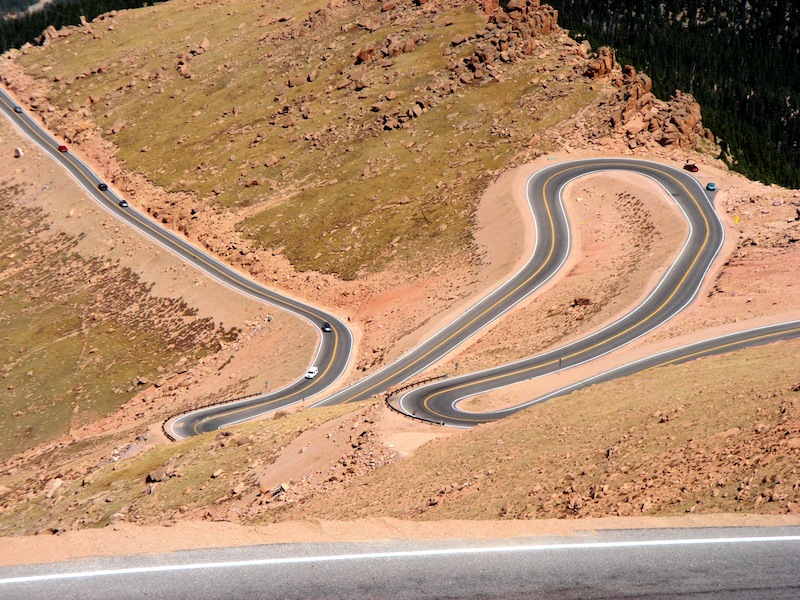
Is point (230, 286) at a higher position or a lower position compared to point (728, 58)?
lower

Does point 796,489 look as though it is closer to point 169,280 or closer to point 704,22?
point 169,280

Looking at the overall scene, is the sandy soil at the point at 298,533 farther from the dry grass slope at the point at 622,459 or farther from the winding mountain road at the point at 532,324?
the winding mountain road at the point at 532,324

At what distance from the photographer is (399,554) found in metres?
22.8

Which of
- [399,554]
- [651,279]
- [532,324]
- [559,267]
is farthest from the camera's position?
[559,267]

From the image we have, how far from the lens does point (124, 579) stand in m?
22.2

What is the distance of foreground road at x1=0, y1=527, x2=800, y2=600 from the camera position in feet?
69.9

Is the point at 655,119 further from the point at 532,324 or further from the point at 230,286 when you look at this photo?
the point at 230,286

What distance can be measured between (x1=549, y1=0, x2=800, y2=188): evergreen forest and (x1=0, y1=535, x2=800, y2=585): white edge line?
8671 cm

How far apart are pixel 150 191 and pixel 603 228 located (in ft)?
207

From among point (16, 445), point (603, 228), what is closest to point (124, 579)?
point (16, 445)

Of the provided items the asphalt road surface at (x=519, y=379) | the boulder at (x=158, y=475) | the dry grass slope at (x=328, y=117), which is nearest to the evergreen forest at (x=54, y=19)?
the dry grass slope at (x=328, y=117)

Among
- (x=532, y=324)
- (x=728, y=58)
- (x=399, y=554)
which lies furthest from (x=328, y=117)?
(x=399, y=554)

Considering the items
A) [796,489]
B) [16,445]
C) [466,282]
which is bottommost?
[16,445]

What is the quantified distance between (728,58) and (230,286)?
110657mm
